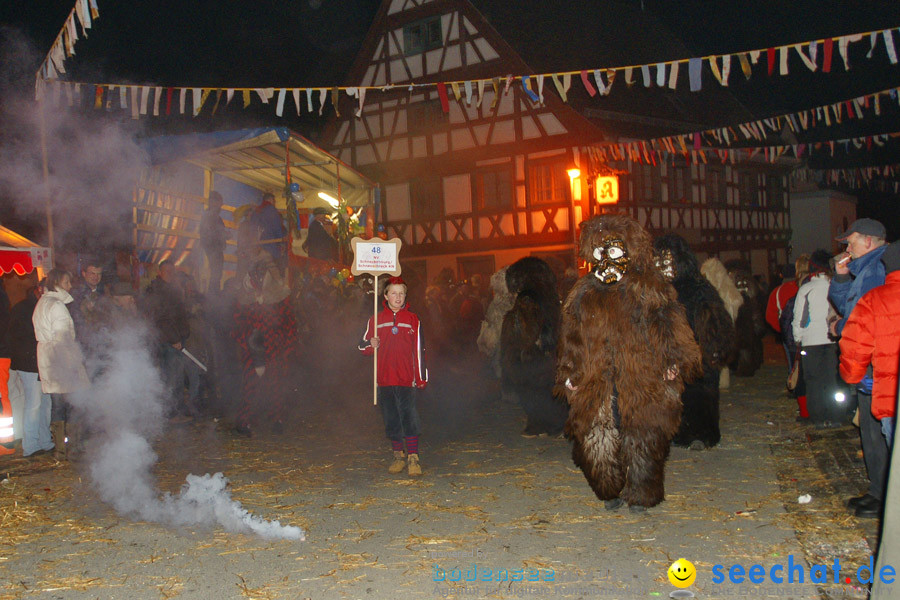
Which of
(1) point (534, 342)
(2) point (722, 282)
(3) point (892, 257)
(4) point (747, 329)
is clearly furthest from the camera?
(4) point (747, 329)

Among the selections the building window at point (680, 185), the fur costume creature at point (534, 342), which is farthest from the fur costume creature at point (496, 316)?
the building window at point (680, 185)

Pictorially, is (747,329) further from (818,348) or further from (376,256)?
(376,256)

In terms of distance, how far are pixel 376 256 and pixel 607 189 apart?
12992mm

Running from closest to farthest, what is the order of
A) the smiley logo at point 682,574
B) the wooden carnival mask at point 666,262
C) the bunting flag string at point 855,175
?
the smiley logo at point 682,574 < the wooden carnival mask at point 666,262 < the bunting flag string at point 855,175

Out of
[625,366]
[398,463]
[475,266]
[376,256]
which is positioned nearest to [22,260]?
[376,256]

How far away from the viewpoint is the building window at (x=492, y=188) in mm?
21719

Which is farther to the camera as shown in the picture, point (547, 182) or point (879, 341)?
point (547, 182)

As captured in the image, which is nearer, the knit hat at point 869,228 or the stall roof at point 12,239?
the knit hat at point 869,228

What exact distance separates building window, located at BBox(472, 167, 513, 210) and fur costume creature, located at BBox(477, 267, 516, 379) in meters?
12.3

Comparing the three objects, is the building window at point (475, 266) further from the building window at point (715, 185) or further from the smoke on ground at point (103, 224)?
the smoke on ground at point (103, 224)

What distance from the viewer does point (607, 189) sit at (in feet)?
63.4

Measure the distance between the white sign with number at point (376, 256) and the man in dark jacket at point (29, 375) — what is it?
135 inches

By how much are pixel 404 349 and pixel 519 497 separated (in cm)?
169

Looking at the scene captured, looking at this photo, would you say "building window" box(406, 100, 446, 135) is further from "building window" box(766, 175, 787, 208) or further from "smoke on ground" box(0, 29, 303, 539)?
"building window" box(766, 175, 787, 208)
